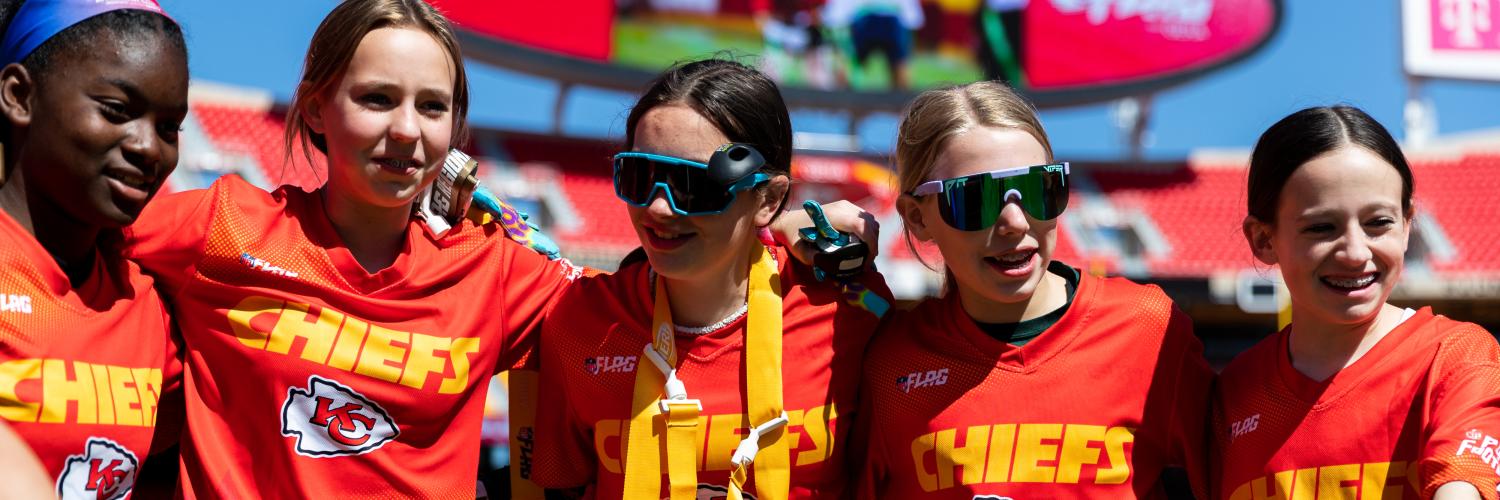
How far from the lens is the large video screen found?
25.4 m

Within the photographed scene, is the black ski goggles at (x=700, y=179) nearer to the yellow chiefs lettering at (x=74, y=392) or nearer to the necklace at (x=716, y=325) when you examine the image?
the necklace at (x=716, y=325)

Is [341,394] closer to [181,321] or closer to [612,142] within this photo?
[181,321]

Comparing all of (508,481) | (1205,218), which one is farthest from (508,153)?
(508,481)

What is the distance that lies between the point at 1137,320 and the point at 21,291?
268 centimetres

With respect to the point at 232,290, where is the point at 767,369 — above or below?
below

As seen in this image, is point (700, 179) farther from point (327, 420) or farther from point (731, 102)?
point (327, 420)

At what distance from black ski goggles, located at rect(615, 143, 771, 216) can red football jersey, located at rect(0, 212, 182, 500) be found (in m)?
A: 1.26

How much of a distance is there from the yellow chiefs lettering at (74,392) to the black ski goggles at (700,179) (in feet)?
4.22

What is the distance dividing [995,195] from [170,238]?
2.08 m

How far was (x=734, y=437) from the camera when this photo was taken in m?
3.36

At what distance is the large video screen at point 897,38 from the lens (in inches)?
998

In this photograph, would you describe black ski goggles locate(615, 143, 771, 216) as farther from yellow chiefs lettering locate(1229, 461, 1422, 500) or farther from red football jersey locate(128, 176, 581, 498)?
yellow chiefs lettering locate(1229, 461, 1422, 500)

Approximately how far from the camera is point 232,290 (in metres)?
3.23

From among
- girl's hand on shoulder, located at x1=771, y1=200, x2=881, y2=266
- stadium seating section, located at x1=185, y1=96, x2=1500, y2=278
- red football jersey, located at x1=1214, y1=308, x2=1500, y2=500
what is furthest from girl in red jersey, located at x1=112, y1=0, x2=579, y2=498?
stadium seating section, located at x1=185, y1=96, x2=1500, y2=278
